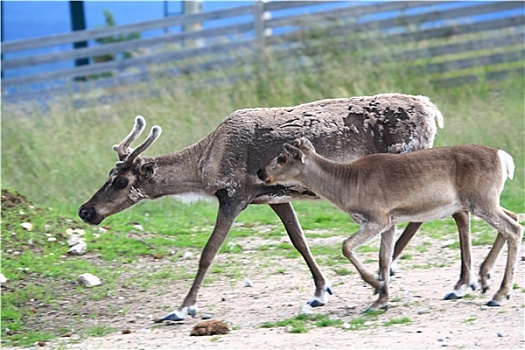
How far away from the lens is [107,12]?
2273cm

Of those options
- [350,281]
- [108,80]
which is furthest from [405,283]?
[108,80]

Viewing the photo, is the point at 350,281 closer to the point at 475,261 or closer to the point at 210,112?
the point at 475,261

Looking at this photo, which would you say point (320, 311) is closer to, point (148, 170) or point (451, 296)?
point (451, 296)

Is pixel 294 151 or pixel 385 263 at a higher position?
pixel 294 151

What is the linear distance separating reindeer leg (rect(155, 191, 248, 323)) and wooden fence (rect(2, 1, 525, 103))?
398 inches

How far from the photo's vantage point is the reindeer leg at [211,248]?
8164 millimetres

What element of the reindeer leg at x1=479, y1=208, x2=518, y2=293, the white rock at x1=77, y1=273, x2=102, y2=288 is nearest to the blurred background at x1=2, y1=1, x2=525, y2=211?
the white rock at x1=77, y1=273, x2=102, y2=288

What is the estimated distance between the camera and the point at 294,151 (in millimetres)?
8031

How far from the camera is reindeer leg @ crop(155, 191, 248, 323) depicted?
8.16 metres

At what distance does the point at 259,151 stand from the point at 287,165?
0.53m

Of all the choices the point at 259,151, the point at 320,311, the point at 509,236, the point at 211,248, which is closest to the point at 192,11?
the point at 259,151

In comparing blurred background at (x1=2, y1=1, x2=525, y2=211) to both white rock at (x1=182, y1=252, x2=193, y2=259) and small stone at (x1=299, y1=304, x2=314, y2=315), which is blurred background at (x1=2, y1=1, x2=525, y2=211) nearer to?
white rock at (x1=182, y1=252, x2=193, y2=259)

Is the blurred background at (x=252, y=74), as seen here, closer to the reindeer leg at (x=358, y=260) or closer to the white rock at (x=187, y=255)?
the white rock at (x=187, y=255)

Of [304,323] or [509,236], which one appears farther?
[509,236]
